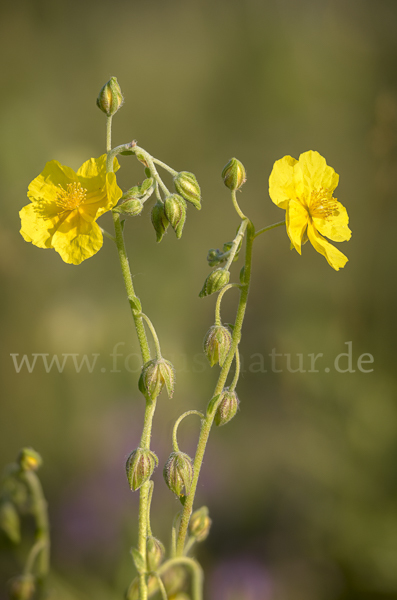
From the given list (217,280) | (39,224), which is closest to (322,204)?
(217,280)

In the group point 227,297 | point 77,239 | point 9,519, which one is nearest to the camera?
point 77,239

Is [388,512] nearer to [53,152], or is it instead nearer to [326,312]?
[326,312]

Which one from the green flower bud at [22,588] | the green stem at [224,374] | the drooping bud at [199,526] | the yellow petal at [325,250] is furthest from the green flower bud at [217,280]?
the green flower bud at [22,588]

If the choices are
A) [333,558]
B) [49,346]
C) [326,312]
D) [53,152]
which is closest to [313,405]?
[326,312]

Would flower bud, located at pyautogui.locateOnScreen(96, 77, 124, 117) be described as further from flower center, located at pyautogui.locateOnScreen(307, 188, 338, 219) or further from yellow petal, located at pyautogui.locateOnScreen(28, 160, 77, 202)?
flower center, located at pyautogui.locateOnScreen(307, 188, 338, 219)

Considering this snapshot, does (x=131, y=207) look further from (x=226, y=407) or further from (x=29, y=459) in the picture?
(x=29, y=459)

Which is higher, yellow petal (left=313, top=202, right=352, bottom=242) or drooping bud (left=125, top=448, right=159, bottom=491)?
yellow petal (left=313, top=202, right=352, bottom=242)

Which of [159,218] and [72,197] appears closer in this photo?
[159,218]

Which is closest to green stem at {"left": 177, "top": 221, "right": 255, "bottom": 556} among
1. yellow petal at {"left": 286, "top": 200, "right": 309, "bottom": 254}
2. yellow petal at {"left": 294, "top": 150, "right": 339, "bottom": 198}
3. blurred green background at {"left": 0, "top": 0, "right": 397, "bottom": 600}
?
yellow petal at {"left": 286, "top": 200, "right": 309, "bottom": 254}
